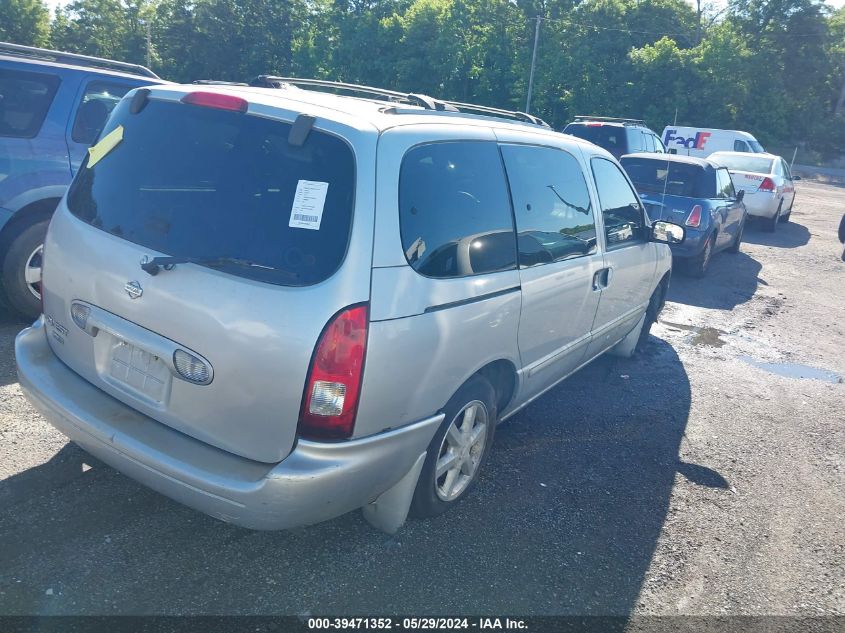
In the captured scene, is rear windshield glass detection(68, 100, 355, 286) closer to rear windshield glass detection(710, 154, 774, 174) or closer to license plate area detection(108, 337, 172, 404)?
license plate area detection(108, 337, 172, 404)

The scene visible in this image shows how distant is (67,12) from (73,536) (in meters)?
66.2

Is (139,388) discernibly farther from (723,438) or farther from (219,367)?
(723,438)

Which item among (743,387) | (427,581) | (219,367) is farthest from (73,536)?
(743,387)

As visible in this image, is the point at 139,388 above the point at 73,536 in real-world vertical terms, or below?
above

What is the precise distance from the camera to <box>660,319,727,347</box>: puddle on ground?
6913mm

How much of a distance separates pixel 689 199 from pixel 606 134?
6.30 m

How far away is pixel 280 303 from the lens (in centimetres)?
237

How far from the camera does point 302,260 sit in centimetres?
244

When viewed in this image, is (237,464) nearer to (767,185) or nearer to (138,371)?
(138,371)

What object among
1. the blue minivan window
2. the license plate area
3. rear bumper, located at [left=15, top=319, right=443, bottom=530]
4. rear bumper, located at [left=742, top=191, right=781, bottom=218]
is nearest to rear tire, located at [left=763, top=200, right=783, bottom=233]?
rear bumper, located at [left=742, top=191, right=781, bottom=218]

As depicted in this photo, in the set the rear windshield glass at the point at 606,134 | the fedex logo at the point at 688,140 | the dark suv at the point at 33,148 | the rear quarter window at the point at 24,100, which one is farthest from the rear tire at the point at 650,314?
the fedex logo at the point at 688,140

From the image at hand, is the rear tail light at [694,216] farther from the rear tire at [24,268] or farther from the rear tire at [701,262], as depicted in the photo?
the rear tire at [24,268]

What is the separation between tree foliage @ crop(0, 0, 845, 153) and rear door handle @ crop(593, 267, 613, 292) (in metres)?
33.0

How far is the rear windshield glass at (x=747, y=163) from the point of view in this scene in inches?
608
